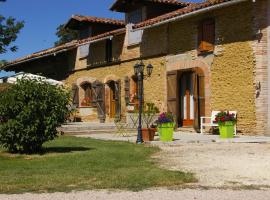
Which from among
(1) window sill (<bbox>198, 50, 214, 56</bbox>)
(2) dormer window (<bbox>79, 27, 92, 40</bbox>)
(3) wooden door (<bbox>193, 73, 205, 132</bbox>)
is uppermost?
(2) dormer window (<bbox>79, 27, 92, 40</bbox>)

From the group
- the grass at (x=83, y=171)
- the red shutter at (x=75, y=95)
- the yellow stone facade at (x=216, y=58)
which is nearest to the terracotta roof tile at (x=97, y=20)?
the red shutter at (x=75, y=95)

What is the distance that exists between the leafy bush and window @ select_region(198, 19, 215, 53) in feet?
26.2

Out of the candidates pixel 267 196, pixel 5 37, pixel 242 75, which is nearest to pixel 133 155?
pixel 267 196

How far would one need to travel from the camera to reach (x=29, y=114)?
33.3 ft

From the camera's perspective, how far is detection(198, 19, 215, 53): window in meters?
17.1

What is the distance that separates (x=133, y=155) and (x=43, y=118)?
2115 mm

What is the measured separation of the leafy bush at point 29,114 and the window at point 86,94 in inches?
548

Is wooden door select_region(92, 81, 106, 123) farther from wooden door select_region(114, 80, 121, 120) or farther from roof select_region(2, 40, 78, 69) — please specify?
roof select_region(2, 40, 78, 69)

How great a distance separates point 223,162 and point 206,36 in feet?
29.5

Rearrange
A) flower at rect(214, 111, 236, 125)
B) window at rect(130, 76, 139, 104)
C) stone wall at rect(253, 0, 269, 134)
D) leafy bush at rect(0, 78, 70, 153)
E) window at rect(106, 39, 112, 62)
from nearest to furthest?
leafy bush at rect(0, 78, 70, 153), flower at rect(214, 111, 236, 125), stone wall at rect(253, 0, 269, 134), window at rect(130, 76, 139, 104), window at rect(106, 39, 112, 62)

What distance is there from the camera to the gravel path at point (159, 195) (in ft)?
18.7

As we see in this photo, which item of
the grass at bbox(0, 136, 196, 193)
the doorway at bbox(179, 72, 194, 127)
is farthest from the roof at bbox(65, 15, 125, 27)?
the grass at bbox(0, 136, 196, 193)

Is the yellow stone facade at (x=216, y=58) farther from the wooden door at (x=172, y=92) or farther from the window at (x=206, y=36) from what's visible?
the wooden door at (x=172, y=92)

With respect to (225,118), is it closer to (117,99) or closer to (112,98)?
(117,99)
